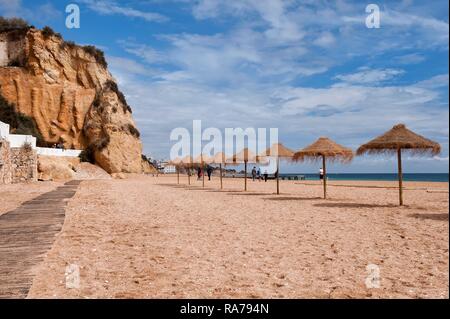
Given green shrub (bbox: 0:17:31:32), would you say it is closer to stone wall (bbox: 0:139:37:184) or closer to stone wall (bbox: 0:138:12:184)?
stone wall (bbox: 0:139:37:184)

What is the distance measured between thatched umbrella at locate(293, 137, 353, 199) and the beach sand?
4742mm

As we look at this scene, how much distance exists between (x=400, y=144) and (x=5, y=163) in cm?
1938

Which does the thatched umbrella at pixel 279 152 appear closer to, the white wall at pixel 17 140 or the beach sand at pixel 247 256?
the beach sand at pixel 247 256

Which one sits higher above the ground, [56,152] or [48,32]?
[48,32]

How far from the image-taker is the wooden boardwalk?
147 inches

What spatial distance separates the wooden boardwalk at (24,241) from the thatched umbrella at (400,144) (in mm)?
8364

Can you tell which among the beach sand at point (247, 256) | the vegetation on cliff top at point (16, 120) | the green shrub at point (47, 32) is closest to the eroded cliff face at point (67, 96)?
the green shrub at point (47, 32)

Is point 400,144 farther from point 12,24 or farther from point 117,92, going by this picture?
point 12,24

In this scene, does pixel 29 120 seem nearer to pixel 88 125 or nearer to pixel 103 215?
pixel 88 125

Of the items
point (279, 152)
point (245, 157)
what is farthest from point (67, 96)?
point (279, 152)

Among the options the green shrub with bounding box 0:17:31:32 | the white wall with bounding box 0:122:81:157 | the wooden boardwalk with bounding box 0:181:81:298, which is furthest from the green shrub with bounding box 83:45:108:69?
the wooden boardwalk with bounding box 0:181:81:298

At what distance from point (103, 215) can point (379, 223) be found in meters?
5.93

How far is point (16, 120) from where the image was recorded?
104 ft
